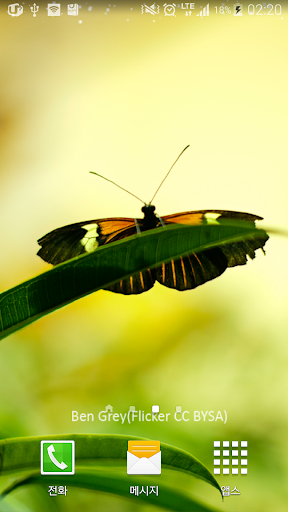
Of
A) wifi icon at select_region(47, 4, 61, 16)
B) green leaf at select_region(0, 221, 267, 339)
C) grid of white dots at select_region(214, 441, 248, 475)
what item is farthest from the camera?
wifi icon at select_region(47, 4, 61, 16)

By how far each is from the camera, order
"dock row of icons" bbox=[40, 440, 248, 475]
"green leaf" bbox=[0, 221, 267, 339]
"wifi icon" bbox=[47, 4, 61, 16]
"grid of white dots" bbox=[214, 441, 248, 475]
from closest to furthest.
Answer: "green leaf" bbox=[0, 221, 267, 339] < "dock row of icons" bbox=[40, 440, 248, 475] < "grid of white dots" bbox=[214, 441, 248, 475] < "wifi icon" bbox=[47, 4, 61, 16]

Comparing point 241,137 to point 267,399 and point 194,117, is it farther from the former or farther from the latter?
point 267,399

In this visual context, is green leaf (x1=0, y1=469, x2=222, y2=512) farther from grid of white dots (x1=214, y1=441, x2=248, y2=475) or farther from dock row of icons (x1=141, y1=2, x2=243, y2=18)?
dock row of icons (x1=141, y1=2, x2=243, y2=18)

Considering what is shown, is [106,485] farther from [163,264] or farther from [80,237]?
[80,237]

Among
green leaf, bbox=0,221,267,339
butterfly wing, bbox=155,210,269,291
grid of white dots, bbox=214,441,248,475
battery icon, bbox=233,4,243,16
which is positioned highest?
battery icon, bbox=233,4,243,16

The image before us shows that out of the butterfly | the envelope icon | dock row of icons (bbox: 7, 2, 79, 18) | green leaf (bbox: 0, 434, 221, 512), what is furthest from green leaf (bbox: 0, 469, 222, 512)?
dock row of icons (bbox: 7, 2, 79, 18)

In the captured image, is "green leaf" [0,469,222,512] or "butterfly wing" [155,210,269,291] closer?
"green leaf" [0,469,222,512]

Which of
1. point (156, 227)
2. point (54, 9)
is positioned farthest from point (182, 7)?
point (156, 227)

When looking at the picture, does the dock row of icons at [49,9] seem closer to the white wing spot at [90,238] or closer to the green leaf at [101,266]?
the white wing spot at [90,238]

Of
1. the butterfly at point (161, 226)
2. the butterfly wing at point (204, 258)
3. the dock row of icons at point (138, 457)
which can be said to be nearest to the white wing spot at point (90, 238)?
the butterfly at point (161, 226)
